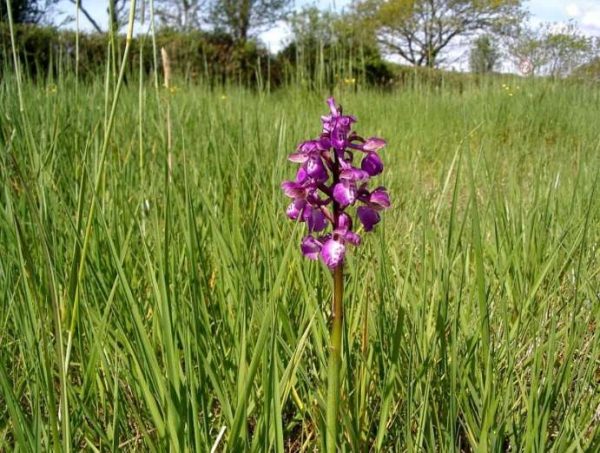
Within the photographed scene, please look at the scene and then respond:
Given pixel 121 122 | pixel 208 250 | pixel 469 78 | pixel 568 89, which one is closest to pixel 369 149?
pixel 208 250

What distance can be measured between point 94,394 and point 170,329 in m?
0.29

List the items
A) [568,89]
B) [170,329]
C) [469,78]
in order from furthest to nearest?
[469,78] < [568,89] < [170,329]

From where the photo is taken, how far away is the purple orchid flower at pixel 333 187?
1.82ft

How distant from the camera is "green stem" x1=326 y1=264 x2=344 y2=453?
54 centimetres

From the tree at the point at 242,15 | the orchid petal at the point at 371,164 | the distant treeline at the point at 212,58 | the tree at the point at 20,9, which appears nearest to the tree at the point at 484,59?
the distant treeline at the point at 212,58

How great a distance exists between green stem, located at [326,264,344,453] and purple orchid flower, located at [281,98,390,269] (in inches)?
0.9

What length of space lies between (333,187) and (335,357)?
0.58 feet

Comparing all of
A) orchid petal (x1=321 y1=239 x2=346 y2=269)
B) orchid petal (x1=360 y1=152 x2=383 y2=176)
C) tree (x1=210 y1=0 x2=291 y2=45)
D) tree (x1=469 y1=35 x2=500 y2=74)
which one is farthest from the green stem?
tree (x1=210 y1=0 x2=291 y2=45)

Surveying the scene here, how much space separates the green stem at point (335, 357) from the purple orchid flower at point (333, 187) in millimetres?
22

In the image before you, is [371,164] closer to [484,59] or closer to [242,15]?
[484,59]

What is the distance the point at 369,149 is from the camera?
0.61m

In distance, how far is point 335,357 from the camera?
548 millimetres

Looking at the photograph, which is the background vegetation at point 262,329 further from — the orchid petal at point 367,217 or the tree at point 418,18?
the tree at point 418,18

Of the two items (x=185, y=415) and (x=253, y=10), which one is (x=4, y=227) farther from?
(x=253, y=10)
